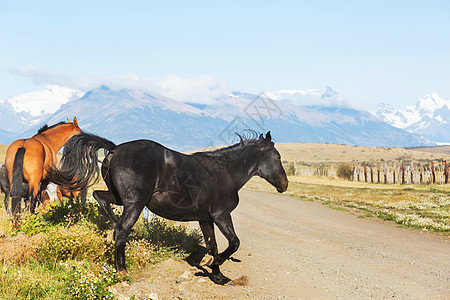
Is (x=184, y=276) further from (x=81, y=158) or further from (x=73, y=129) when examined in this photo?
(x=73, y=129)

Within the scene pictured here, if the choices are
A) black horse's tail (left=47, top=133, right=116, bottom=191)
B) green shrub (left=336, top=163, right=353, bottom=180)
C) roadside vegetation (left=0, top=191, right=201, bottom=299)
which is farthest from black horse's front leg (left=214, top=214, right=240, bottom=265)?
green shrub (left=336, top=163, right=353, bottom=180)

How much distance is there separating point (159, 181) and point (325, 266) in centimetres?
484

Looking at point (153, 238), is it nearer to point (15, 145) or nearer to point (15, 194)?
point (15, 194)

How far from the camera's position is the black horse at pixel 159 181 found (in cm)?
710

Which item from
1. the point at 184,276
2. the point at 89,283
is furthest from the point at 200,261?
the point at 89,283

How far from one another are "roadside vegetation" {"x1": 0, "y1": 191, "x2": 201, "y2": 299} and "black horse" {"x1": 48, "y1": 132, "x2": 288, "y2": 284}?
0.67 metres

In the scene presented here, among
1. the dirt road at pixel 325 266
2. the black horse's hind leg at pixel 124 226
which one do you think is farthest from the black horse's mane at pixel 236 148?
the dirt road at pixel 325 266

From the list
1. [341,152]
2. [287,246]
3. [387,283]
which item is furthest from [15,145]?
[341,152]

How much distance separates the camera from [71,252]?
756 centimetres

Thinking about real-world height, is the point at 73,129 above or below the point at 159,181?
above

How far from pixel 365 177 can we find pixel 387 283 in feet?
158

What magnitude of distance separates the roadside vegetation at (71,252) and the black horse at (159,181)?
2.19ft

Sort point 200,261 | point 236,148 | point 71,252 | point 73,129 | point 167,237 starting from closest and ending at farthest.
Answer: point 71,252 → point 236,148 → point 200,261 → point 167,237 → point 73,129

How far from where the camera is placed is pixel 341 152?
19162 centimetres
